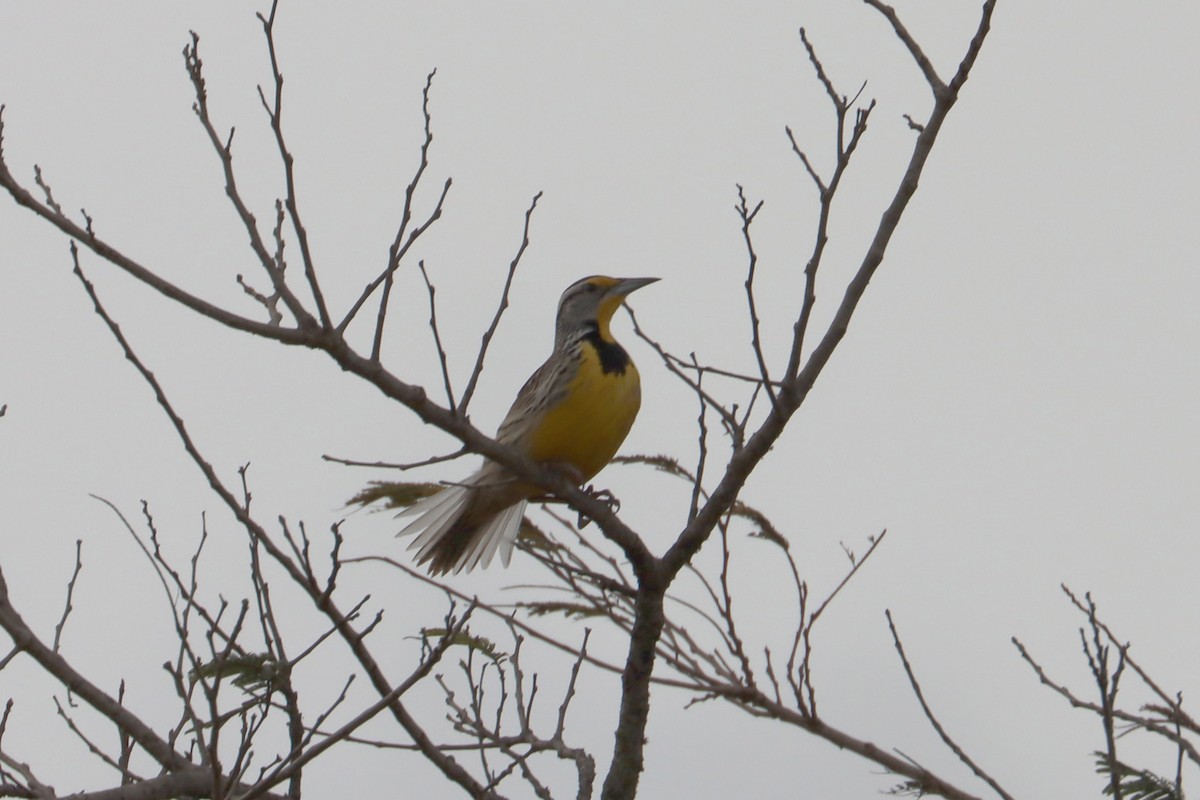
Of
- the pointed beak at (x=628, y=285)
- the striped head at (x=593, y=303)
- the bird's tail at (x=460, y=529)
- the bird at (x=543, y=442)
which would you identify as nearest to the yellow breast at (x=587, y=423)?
the bird at (x=543, y=442)

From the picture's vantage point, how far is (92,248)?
3.84 metres

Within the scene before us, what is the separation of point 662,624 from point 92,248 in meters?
2.11

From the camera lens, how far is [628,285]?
8039 mm

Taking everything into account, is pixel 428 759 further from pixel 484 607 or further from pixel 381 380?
pixel 381 380

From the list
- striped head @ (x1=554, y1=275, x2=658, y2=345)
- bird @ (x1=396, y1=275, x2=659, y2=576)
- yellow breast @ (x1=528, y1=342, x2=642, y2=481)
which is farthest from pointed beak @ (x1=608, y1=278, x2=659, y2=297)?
yellow breast @ (x1=528, y1=342, x2=642, y2=481)

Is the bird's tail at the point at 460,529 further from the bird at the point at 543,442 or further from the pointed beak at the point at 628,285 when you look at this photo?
the pointed beak at the point at 628,285

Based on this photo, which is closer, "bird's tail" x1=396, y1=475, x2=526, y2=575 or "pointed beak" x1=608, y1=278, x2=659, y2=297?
"bird's tail" x1=396, y1=475, x2=526, y2=575

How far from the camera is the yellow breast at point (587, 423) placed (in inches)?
A: 268

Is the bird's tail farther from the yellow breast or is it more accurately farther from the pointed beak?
the pointed beak

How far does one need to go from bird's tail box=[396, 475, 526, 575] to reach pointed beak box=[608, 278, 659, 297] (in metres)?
1.36

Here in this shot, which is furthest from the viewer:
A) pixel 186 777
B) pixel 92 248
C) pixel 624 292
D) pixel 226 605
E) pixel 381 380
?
pixel 624 292

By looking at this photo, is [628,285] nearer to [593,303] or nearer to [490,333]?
[593,303]

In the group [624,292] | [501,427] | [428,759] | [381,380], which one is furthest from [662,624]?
[624,292]

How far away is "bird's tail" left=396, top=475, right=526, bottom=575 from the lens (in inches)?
282
